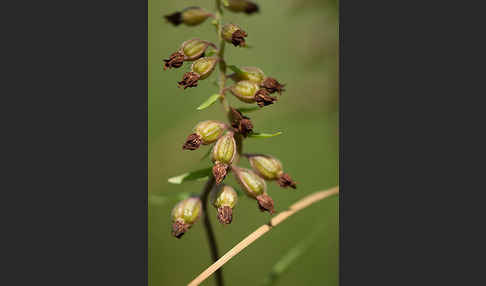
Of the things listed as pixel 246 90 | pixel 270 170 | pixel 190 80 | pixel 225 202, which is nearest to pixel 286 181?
pixel 270 170

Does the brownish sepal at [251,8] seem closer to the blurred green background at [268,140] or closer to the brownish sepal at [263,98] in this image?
the blurred green background at [268,140]

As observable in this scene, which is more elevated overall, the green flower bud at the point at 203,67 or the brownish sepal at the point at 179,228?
the green flower bud at the point at 203,67

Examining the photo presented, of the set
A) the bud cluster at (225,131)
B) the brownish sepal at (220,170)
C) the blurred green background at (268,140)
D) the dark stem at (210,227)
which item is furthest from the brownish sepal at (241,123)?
the blurred green background at (268,140)

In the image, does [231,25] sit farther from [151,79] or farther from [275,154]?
[275,154]

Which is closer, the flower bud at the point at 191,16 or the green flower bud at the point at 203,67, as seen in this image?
the green flower bud at the point at 203,67

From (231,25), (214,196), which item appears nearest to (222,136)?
(214,196)

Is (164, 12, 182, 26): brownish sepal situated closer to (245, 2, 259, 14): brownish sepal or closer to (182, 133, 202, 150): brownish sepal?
(245, 2, 259, 14): brownish sepal
